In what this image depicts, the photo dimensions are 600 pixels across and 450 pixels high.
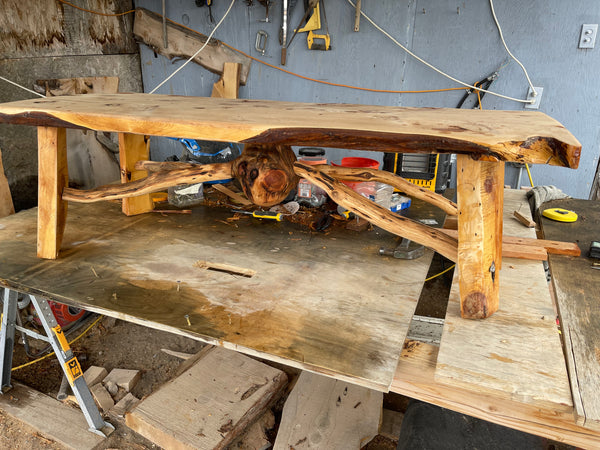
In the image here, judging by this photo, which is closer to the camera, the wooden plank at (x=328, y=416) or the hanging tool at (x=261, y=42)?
the wooden plank at (x=328, y=416)

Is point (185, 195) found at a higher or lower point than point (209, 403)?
higher

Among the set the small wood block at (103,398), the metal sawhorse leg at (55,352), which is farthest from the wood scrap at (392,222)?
the small wood block at (103,398)

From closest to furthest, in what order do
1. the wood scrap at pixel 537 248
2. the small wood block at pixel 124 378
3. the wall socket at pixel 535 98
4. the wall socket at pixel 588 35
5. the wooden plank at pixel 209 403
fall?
the wood scrap at pixel 537 248 < the wooden plank at pixel 209 403 < the small wood block at pixel 124 378 < the wall socket at pixel 588 35 < the wall socket at pixel 535 98

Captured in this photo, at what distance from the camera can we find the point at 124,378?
83.7 inches

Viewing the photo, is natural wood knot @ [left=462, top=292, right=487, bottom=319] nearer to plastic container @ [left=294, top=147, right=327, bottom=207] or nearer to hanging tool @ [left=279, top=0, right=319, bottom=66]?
plastic container @ [left=294, top=147, right=327, bottom=207]

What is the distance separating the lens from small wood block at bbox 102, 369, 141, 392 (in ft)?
6.88

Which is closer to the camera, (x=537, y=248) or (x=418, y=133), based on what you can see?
(x=418, y=133)

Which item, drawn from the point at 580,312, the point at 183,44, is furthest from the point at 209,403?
the point at 183,44

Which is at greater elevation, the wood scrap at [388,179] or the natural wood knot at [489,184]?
the natural wood knot at [489,184]

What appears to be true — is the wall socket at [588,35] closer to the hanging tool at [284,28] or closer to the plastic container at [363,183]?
the plastic container at [363,183]

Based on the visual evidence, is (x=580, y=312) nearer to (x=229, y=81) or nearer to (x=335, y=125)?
(x=335, y=125)

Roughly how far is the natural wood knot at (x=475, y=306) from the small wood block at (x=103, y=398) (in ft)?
5.55

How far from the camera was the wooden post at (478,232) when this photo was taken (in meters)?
1.12

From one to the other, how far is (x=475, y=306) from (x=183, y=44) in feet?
10.9
